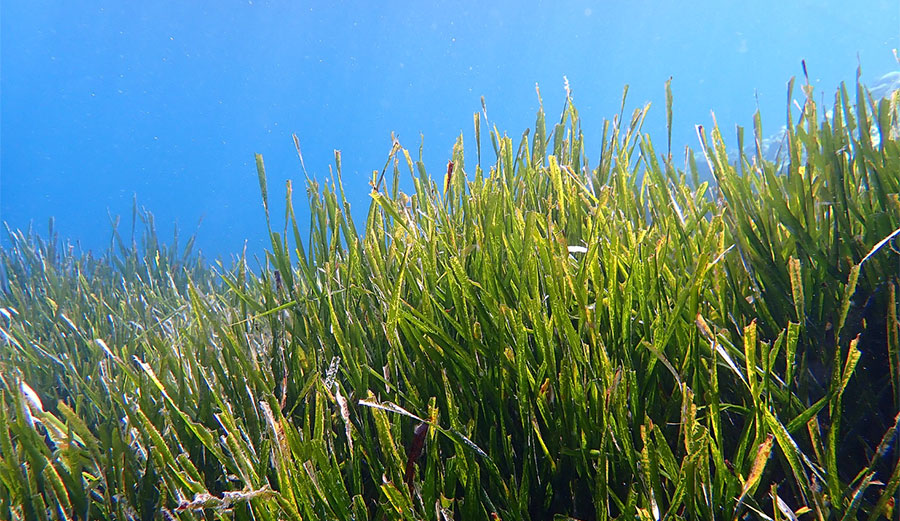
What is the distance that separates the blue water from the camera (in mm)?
80688

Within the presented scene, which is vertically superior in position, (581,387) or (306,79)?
(306,79)

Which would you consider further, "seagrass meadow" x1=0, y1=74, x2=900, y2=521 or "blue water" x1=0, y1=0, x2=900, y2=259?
"blue water" x1=0, y1=0, x2=900, y2=259

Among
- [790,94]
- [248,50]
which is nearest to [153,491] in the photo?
[790,94]

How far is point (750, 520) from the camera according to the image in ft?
2.56

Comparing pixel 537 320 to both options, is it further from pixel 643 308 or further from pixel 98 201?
pixel 98 201

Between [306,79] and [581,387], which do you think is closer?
[581,387]

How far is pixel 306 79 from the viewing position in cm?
9694

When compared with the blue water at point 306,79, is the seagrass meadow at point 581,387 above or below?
below

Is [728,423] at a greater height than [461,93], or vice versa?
[461,93]

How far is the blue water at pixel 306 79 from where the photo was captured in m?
80.7

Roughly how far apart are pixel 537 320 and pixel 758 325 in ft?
1.82

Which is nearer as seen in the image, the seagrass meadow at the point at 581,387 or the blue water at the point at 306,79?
the seagrass meadow at the point at 581,387

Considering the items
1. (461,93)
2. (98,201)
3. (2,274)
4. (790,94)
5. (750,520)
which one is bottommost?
(750,520)

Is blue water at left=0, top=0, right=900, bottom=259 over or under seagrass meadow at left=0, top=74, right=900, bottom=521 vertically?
over
